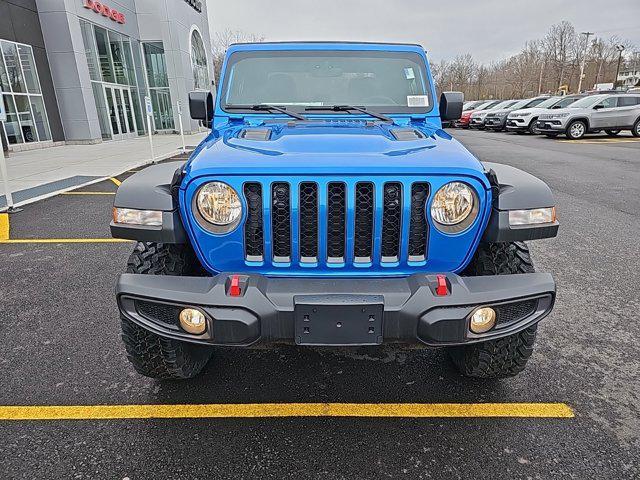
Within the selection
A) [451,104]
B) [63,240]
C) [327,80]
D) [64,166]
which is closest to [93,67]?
[64,166]

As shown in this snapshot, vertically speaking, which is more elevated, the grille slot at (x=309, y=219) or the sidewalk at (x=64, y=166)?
the grille slot at (x=309, y=219)

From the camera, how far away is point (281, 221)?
1979 millimetres


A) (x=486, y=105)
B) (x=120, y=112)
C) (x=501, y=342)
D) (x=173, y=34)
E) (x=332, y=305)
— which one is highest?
(x=173, y=34)

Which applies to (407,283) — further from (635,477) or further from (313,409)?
(635,477)

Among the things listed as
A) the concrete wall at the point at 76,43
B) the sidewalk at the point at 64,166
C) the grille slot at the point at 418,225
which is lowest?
the sidewalk at the point at 64,166

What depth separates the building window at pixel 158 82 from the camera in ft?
74.4

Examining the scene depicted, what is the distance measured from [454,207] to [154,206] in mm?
1396

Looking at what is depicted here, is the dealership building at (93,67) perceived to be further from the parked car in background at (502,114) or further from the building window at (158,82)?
the parked car in background at (502,114)

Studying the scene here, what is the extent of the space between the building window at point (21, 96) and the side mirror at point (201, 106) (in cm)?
1383

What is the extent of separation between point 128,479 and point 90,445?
1.09 ft

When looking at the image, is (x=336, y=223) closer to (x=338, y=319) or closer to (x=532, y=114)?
(x=338, y=319)

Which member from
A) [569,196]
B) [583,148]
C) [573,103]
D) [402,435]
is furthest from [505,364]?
[573,103]

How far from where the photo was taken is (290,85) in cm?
330

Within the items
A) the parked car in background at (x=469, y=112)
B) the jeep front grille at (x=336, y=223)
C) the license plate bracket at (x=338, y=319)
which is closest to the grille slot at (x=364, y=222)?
the jeep front grille at (x=336, y=223)
